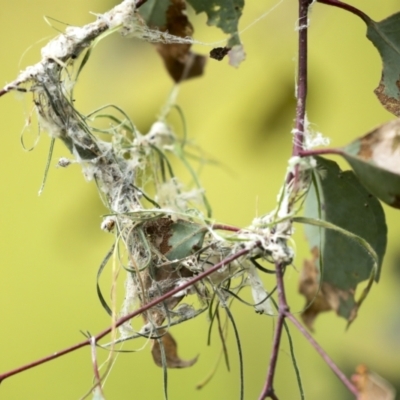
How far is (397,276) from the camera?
3.03ft

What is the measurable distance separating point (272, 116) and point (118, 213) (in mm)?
456

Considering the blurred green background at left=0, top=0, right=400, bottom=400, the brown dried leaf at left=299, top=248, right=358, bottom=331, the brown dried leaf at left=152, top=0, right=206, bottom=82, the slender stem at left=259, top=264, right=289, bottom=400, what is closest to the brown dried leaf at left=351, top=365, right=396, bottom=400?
the slender stem at left=259, top=264, right=289, bottom=400

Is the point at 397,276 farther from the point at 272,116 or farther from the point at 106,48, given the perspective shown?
the point at 106,48

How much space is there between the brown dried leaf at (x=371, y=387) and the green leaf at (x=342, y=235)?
11cm

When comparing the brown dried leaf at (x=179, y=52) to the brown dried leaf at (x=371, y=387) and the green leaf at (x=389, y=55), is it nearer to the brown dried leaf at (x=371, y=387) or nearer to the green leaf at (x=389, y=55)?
the green leaf at (x=389, y=55)

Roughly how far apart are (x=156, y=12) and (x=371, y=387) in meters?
0.37

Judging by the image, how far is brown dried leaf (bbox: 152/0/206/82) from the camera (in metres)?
0.51

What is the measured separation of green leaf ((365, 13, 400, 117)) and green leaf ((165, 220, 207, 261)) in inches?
6.3

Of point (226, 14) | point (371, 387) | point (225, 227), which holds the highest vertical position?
point (226, 14)

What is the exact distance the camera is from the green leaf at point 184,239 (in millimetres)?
381

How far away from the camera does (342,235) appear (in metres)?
0.47

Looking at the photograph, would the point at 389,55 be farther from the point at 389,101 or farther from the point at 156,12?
the point at 156,12

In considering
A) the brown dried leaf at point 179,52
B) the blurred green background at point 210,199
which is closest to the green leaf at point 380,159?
the brown dried leaf at point 179,52

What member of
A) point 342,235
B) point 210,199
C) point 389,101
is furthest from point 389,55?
point 210,199
